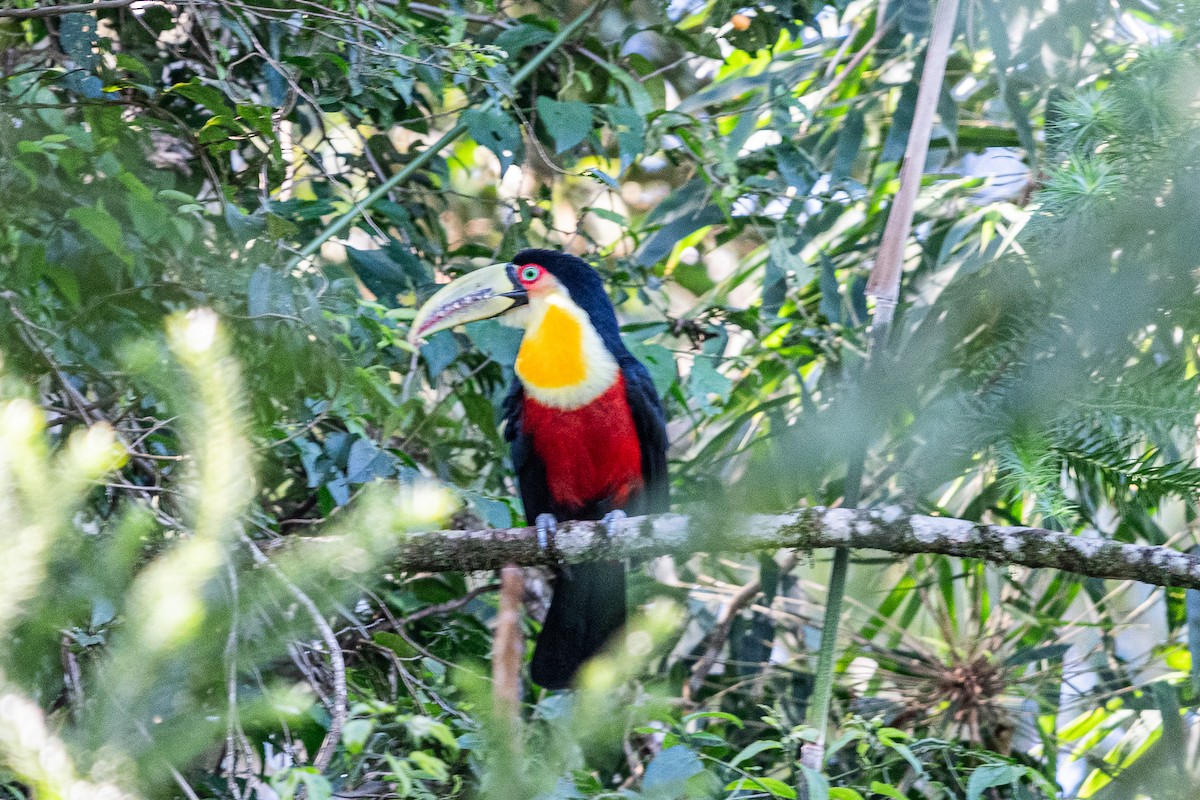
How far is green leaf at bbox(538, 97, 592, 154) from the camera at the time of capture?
3.26 metres

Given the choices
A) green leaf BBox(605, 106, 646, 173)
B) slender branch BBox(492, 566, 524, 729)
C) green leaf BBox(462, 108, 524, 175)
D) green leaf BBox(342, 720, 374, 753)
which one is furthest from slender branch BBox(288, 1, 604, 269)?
green leaf BBox(342, 720, 374, 753)

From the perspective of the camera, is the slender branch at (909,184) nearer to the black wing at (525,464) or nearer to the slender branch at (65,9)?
the black wing at (525,464)

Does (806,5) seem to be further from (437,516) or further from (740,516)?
(437,516)

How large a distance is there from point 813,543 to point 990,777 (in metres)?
0.65

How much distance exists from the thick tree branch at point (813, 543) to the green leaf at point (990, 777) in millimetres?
465

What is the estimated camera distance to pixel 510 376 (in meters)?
4.04

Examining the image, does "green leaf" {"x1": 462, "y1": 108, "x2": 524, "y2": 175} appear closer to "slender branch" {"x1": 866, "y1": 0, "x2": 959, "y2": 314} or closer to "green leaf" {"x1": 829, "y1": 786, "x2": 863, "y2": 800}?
"slender branch" {"x1": 866, "y1": 0, "x2": 959, "y2": 314}

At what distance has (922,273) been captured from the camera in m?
4.42

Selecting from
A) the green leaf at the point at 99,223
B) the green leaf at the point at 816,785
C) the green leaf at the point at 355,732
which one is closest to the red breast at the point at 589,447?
the green leaf at the point at 99,223

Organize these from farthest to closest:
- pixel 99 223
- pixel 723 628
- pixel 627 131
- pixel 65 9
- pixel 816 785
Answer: pixel 723 628, pixel 627 131, pixel 65 9, pixel 99 223, pixel 816 785

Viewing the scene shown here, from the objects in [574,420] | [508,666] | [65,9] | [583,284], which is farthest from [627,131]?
[508,666]

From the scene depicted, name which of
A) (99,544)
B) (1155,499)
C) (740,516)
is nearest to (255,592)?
(99,544)

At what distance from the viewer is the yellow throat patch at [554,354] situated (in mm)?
3703

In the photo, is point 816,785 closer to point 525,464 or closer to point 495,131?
point 525,464
